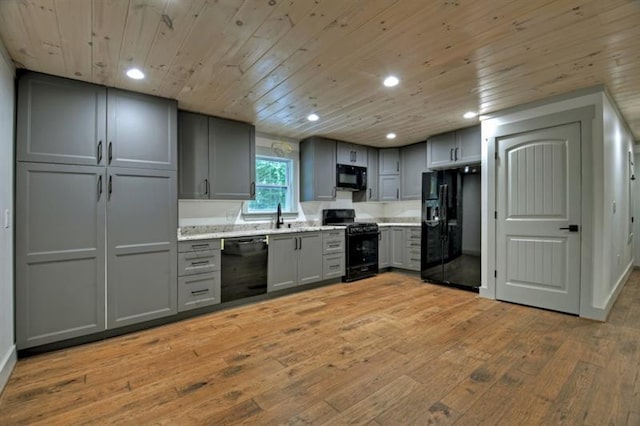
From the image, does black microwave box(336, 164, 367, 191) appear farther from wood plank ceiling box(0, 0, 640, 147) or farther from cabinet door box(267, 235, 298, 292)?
wood plank ceiling box(0, 0, 640, 147)

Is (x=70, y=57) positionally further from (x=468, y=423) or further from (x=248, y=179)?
(x=468, y=423)

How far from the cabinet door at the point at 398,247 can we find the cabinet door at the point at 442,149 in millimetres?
1314

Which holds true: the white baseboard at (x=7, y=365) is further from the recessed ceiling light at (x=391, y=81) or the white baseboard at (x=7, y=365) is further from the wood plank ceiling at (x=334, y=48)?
the recessed ceiling light at (x=391, y=81)

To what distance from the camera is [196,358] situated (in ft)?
7.66

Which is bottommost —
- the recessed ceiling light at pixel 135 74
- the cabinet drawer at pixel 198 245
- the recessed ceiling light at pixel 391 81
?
the cabinet drawer at pixel 198 245

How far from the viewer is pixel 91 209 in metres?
2.64

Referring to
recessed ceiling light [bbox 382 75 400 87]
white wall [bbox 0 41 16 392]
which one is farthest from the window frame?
white wall [bbox 0 41 16 392]

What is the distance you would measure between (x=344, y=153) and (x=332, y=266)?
1.97 m

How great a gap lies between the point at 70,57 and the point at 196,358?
2.51 m

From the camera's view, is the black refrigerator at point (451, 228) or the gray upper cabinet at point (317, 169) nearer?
the black refrigerator at point (451, 228)

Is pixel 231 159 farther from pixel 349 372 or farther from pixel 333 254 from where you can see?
pixel 349 372

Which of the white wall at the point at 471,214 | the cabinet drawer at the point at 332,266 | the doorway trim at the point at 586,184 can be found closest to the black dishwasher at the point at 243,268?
the cabinet drawer at the point at 332,266

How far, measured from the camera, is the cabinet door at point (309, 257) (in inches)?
164

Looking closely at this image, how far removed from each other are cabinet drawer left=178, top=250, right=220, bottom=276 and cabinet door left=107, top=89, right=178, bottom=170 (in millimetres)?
963
